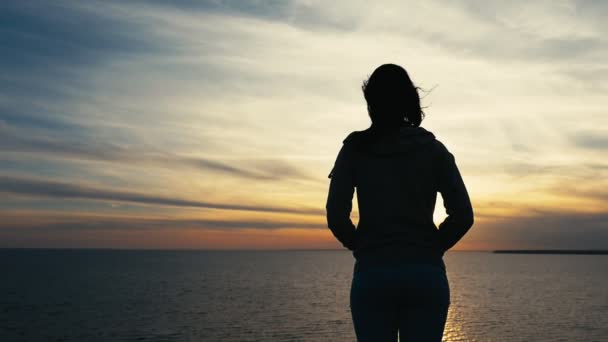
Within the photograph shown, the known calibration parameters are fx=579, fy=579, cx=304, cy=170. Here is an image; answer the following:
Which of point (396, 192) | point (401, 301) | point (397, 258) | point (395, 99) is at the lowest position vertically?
point (401, 301)

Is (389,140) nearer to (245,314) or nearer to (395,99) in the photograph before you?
(395,99)

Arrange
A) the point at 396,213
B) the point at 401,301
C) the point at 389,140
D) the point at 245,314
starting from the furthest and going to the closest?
the point at 245,314 → the point at 389,140 → the point at 396,213 → the point at 401,301

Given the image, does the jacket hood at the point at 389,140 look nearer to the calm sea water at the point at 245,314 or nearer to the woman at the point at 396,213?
the woman at the point at 396,213

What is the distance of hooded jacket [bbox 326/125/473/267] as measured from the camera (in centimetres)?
334

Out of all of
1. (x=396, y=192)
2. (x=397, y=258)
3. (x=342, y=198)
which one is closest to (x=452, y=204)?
(x=396, y=192)

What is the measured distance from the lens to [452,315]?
82938 millimetres

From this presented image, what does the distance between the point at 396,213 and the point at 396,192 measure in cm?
12

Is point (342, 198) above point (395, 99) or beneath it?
beneath

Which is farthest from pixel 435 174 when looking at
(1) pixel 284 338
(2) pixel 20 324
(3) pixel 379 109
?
(2) pixel 20 324

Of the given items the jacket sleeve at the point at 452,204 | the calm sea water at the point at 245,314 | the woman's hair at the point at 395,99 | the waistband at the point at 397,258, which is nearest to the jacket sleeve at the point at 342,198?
the waistband at the point at 397,258

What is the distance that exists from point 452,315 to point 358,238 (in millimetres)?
84681

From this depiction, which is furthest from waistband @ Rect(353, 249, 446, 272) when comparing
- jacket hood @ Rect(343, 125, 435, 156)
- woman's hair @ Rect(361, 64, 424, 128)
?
woman's hair @ Rect(361, 64, 424, 128)

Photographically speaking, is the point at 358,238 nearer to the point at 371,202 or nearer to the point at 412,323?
the point at 371,202

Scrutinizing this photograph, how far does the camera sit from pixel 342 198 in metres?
3.51
